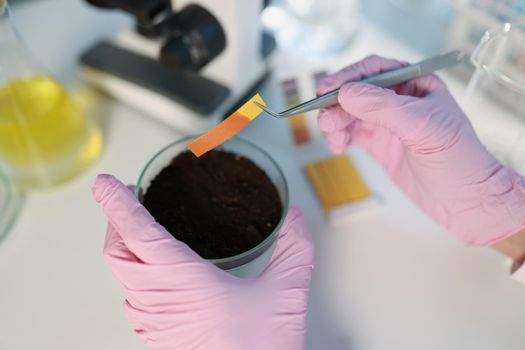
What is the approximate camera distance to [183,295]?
0.51 m

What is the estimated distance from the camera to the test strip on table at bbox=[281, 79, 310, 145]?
871mm

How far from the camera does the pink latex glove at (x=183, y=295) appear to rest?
51cm

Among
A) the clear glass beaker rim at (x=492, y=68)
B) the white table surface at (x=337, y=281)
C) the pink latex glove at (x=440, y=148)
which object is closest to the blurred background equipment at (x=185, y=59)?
the white table surface at (x=337, y=281)

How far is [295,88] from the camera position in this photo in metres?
0.90

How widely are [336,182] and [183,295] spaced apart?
389mm

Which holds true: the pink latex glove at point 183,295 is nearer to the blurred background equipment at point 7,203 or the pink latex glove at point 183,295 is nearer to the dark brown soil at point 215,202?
the dark brown soil at point 215,202

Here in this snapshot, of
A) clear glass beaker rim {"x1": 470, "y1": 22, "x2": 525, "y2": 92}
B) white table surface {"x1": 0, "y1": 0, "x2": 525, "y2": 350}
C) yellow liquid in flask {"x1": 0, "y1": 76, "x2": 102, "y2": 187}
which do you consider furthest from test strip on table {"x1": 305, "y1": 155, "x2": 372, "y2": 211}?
yellow liquid in flask {"x1": 0, "y1": 76, "x2": 102, "y2": 187}

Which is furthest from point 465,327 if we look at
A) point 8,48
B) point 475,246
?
point 8,48

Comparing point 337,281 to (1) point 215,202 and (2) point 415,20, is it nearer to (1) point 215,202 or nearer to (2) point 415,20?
(1) point 215,202

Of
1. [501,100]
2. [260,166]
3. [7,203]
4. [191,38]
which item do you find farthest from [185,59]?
[501,100]

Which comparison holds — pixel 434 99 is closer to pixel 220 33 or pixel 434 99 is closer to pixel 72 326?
pixel 220 33

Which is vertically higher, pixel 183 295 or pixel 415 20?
pixel 415 20

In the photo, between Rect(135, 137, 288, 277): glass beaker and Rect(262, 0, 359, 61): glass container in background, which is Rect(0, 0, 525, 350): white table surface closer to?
Rect(135, 137, 288, 277): glass beaker

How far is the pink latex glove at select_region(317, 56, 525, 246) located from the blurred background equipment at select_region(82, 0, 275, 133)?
0.24 metres
